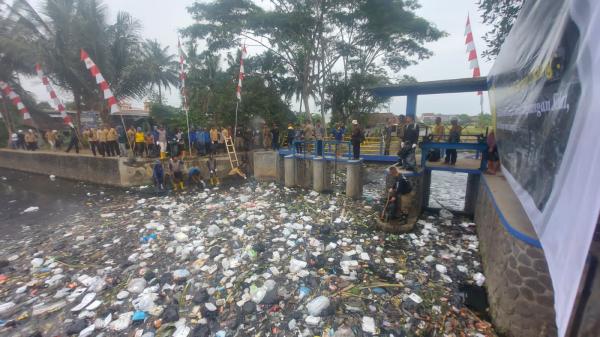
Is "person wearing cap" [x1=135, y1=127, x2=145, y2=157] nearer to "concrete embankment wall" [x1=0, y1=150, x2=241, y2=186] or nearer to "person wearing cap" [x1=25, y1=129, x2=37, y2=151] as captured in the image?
"concrete embankment wall" [x1=0, y1=150, x2=241, y2=186]

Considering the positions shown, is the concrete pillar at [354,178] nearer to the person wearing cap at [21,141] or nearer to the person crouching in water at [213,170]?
the person crouching in water at [213,170]

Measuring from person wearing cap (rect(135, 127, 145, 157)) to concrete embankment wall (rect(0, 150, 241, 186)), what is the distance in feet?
2.86

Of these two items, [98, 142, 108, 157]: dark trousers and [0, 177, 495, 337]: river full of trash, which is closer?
[0, 177, 495, 337]: river full of trash

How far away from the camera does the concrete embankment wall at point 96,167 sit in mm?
9953

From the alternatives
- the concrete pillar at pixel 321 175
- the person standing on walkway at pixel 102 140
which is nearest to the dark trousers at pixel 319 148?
the concrete pillar at pixel 321 175

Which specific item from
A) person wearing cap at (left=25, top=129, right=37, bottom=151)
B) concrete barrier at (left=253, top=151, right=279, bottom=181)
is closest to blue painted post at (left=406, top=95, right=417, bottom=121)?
concrete barrier at (left=253, top=151, right=279, bottom=181)

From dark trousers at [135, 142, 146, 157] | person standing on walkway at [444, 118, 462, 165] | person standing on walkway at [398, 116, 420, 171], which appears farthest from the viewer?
dark trousers at [135, 142, 146, 157]

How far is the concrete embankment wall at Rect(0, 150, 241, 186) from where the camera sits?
995 cm

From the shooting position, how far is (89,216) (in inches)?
275

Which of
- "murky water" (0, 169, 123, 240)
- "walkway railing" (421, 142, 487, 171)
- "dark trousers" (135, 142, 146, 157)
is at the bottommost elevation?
"murky water" (0, 169, 123, 240)

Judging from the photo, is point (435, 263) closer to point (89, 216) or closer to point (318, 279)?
point (318, 279)

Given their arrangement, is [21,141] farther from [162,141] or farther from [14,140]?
[162,141]

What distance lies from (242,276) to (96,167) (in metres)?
10.6

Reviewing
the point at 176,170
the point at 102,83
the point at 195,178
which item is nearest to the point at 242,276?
the point at 176,170
